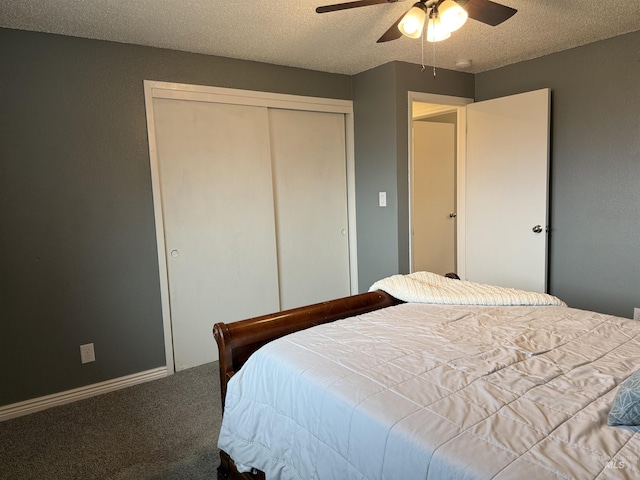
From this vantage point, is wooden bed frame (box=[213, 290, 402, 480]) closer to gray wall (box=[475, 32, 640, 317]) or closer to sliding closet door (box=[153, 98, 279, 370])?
sliding closet door (box=[153, 98, 279, 370])

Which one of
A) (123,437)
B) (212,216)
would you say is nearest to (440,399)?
(123,437)

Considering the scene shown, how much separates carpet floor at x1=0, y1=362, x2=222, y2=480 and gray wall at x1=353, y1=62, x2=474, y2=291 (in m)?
1.70

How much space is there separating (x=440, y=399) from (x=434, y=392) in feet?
0.13

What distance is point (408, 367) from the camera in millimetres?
1444

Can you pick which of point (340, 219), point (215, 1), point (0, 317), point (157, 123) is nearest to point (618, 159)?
point (340, 219)

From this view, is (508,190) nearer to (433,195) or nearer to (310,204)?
(433,195)

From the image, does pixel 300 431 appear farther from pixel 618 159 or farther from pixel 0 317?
pixel 618 159

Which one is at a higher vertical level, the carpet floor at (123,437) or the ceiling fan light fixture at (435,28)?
the ceiling fan light fixture at (435,28)

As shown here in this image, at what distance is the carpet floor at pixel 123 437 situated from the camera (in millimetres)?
2049

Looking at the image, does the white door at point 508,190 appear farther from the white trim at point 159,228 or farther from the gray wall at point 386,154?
the white trim at point 159,228

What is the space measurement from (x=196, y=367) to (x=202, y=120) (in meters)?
1.79

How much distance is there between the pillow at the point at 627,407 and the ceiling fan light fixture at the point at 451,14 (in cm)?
153

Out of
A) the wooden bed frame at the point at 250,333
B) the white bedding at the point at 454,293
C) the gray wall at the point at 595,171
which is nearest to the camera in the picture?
the wooden bed frame at the point at 250,333

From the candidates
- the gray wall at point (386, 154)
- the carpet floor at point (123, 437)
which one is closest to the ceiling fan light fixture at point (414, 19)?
the gray wall at point (386, 154)
